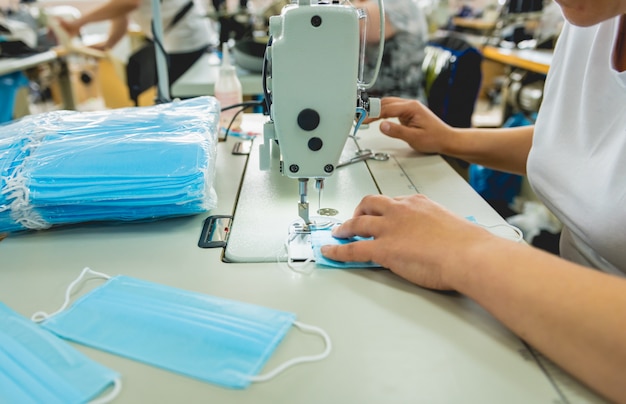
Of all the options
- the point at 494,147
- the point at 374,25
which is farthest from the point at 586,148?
the point at 374,25

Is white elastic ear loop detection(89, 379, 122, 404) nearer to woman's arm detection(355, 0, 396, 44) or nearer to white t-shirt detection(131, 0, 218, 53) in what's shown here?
woman's arm detection(355, 0, 396, 44)

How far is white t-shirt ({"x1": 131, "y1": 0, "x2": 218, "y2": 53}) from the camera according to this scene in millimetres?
2260

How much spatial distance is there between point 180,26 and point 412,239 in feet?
7.33

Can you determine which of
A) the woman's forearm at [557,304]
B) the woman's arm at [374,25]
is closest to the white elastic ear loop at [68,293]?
the woman's forearm at [557,304]

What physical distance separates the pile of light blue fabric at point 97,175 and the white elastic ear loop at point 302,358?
314 mm

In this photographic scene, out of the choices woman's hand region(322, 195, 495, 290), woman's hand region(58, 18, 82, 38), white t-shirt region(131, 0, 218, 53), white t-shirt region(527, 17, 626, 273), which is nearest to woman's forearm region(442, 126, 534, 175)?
white t-shirt region(527, 17, 626, 273)

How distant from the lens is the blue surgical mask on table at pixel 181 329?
413 mm

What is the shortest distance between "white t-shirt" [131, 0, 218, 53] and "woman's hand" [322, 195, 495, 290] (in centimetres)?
208

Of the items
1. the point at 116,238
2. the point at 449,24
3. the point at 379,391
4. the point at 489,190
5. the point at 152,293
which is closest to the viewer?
the point at 379,391

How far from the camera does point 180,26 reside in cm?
236

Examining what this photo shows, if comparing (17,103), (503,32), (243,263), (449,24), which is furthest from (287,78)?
(449,24)

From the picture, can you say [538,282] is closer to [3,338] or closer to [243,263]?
[243,263]

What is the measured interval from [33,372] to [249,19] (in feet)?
8.68

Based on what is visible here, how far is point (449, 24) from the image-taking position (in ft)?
15.3
